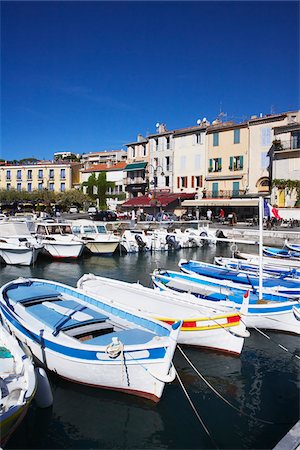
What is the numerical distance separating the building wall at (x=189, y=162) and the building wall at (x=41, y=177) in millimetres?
26606

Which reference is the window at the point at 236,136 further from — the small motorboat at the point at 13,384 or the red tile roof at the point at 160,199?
the small motorboat at the point at 13,384

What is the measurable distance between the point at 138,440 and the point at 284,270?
39.8 ft

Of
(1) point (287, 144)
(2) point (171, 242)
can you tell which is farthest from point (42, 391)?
(1) point (287, 144)

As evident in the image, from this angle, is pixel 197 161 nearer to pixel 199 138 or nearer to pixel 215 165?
pixel 215 165

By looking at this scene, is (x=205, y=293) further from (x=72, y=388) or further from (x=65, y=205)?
(x=65, y=205)

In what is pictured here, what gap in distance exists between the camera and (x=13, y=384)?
679 centimetres

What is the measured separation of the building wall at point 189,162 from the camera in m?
51.1

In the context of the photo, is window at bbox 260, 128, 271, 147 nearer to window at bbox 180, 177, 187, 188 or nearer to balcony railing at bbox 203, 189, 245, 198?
balcony railing at bbox 203, 189, 245, 198

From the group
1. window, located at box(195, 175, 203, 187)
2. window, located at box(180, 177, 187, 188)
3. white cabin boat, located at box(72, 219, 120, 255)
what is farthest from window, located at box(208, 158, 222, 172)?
white cabin boat, located at box(72, 219, 120, 255)

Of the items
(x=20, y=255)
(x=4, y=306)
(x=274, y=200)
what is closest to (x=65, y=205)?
(x=274, y=200)

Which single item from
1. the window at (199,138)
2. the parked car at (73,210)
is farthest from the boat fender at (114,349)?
the parked car at (73,210)

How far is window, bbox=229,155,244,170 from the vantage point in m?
47.2

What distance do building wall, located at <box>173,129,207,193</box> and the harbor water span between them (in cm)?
4170

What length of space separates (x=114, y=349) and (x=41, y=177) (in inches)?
2732
